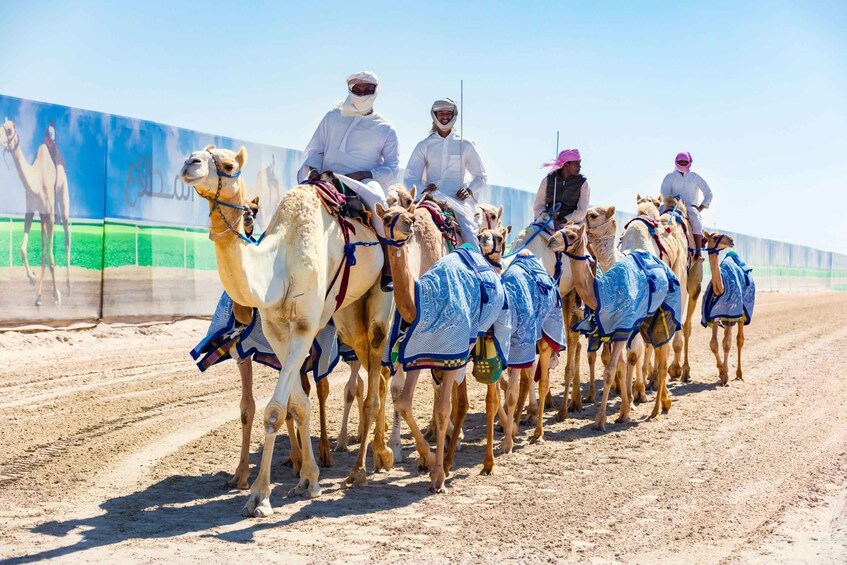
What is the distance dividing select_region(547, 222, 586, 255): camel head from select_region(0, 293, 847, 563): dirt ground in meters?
1.96

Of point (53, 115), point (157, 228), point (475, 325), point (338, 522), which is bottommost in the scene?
point (338, 522)

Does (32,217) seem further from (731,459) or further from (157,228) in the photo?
A: (731,459)

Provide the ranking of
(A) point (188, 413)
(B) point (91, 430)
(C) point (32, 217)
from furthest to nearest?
(C) point (32, 217) → (A) point (188, 413) → (B) point (91, 430)

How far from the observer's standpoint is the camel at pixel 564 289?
10.9m

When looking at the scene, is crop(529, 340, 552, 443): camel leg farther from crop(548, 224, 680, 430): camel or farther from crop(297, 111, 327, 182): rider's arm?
crop(297, 111, 327, 182): rider's arm

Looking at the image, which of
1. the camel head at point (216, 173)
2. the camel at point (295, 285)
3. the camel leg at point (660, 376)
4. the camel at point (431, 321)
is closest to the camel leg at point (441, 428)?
the camel at point (431, 321)

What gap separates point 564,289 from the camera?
444 inches

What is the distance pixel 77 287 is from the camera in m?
15.8

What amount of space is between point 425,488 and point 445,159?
4.00 m

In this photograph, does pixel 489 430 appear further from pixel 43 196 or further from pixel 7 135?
pixel 7 135

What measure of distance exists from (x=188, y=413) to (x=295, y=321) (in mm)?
3996

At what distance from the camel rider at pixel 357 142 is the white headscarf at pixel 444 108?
1573 millimetres

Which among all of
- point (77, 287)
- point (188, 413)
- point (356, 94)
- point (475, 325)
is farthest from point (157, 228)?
point (475, 325)

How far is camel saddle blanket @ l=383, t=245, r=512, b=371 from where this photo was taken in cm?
753
